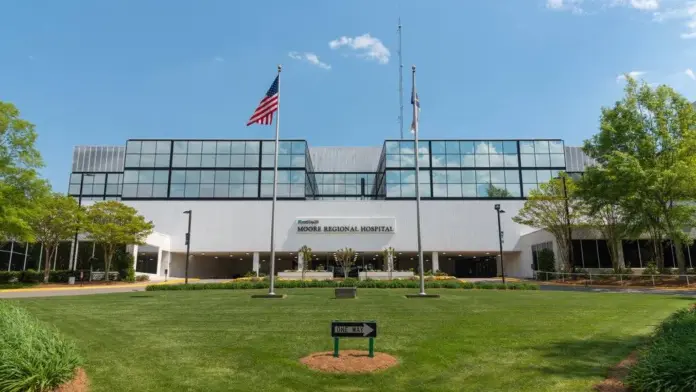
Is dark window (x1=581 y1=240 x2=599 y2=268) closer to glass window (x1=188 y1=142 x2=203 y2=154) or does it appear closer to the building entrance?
the building entrance

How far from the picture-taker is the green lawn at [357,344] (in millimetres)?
7832

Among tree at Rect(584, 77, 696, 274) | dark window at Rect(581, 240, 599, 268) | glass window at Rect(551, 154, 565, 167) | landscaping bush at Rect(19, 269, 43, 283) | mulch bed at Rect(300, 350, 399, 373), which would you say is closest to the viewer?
mulch bed at Rect(300, 350, 399, 373)

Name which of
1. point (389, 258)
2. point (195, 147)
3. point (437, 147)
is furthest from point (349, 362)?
point (195, 147)

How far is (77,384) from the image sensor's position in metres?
7.47

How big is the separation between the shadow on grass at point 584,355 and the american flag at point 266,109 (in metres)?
17.2

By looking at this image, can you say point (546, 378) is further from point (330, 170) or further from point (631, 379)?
point (330, 170)

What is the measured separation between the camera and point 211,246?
52094mm

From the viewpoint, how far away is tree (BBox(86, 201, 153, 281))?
134 feet

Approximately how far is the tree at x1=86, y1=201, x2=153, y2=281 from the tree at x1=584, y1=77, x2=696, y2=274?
131 feet

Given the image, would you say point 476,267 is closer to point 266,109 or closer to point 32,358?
point 266,109

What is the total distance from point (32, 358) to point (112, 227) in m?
37.5

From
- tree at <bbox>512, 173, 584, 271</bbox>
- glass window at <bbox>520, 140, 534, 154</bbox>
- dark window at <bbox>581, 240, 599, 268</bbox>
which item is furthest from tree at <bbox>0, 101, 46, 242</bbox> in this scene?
glass window at <bbox>520, 140, 534, 154</bbox>

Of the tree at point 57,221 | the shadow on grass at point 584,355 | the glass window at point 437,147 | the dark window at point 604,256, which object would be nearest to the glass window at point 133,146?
the tree at point 57,221

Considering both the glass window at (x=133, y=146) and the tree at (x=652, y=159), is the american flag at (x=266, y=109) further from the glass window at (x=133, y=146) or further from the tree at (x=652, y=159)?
the glass window at (x=133, y=146)
